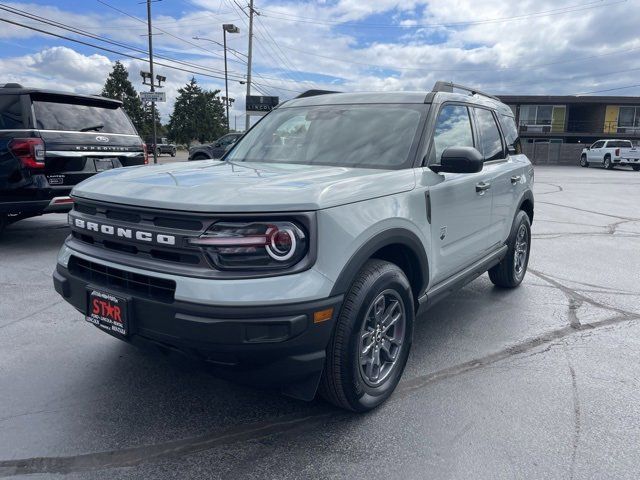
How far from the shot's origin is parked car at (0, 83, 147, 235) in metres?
6.21

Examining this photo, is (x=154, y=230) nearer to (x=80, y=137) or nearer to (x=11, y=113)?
(x=80, y=137)

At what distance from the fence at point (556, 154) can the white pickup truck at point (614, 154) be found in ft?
21.1

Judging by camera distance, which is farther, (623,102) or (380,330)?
(623,102)

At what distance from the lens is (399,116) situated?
3.74 metres

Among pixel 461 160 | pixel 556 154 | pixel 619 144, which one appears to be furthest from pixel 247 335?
pixel 556 154

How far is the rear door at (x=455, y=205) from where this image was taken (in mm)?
3479

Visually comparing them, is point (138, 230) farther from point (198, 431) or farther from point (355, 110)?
point (355, 110)

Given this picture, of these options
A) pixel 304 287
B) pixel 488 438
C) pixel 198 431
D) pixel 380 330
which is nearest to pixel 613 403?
pixel 488 438

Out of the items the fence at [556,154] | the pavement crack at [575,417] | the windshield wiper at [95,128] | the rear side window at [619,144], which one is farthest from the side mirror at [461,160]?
the fence at [556,154]

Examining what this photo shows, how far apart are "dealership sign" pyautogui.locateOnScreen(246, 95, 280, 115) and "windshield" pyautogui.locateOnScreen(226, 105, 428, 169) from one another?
21839 mm

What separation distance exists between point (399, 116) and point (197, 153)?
13878 mm

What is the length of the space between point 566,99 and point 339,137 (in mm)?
47520

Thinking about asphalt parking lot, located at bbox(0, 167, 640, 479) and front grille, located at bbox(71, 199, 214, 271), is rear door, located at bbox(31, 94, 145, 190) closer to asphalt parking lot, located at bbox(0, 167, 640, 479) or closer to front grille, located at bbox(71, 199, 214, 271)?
asphalt parking lot, located at bbox(0, 167, 640, 479)

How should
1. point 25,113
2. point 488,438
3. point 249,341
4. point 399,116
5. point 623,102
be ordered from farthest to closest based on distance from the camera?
point 623,102 < point 25,113 < point 399,116 < point 488,438 < point 249,341
